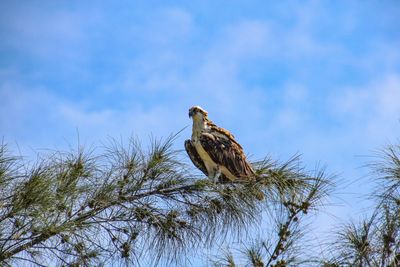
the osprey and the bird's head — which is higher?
the bird's head

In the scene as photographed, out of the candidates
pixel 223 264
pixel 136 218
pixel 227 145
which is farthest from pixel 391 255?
pixel 227 145

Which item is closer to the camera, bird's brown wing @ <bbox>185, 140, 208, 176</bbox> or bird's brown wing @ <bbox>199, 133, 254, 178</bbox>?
bird's brown wing @ <bbox>199, 133, 254, 178</bbox>

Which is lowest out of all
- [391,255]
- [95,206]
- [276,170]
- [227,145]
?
[391,255]

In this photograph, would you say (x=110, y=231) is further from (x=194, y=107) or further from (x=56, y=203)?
(x=194, y=107)

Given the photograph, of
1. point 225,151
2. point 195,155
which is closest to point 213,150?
point 225,151

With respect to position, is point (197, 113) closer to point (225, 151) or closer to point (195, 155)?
point (195, 155)

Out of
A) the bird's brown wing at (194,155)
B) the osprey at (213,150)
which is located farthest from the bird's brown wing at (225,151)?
the bird's brown wing at (194,155)

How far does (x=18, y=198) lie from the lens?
15.1 feet

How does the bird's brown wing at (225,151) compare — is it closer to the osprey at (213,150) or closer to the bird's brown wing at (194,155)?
the osprey at (213,150)

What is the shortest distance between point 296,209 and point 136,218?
0.86 meters

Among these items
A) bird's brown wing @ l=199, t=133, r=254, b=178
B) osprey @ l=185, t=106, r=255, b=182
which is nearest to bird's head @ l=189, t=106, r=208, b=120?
osprey @ l=185, t=106, r=255, b=182

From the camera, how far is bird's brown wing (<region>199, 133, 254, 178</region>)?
6289mm

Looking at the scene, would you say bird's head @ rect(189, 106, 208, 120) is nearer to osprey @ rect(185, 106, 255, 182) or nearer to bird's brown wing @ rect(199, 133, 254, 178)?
osprey @ rect(185, 106, 255, 182)

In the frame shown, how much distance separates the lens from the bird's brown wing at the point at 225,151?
6289mm
